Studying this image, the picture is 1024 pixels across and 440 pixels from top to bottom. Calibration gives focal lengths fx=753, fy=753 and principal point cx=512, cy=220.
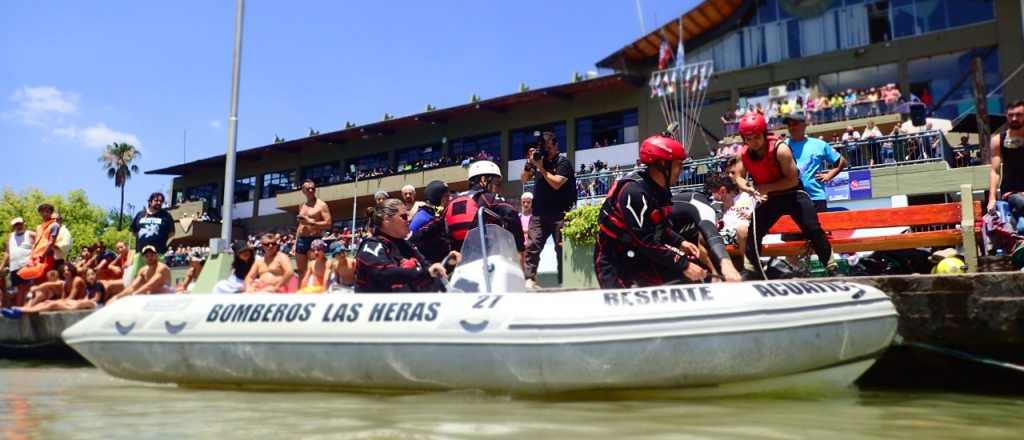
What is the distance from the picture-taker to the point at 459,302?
508 cm

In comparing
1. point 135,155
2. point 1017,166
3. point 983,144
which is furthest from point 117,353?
point 135,155

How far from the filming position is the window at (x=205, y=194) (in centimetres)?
4453

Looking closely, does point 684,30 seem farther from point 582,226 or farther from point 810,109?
point 582,226

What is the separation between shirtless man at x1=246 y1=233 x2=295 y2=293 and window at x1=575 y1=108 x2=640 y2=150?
21344 millimetres

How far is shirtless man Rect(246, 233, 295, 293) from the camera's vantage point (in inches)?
366

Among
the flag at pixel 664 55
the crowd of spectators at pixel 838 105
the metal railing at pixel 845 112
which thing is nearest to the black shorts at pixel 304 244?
the crowd of spectators at pixel 838 105

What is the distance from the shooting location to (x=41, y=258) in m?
11.0

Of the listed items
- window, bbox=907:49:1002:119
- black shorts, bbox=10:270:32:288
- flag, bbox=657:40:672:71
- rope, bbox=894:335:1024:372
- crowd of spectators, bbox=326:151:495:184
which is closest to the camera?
rope, bbox=894:335:1024:372

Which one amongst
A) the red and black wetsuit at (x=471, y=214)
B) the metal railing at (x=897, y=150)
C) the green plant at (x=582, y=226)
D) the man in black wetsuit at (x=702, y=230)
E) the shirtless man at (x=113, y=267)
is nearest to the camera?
the man in black wetsuit at (x=702, y=230)

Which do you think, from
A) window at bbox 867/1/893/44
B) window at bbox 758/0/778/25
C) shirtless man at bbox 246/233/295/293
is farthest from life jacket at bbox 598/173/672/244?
window at bbox 758/0/778/25

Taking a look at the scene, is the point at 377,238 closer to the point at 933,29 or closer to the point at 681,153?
the point at 681,153

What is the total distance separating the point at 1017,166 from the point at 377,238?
5177mm

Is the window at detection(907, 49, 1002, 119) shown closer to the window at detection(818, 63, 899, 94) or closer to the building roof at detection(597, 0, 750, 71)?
the window at detection(818, 63, 899, 94)

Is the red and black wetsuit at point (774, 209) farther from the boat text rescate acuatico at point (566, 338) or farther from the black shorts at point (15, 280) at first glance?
the black shorts at point (15, 280)
